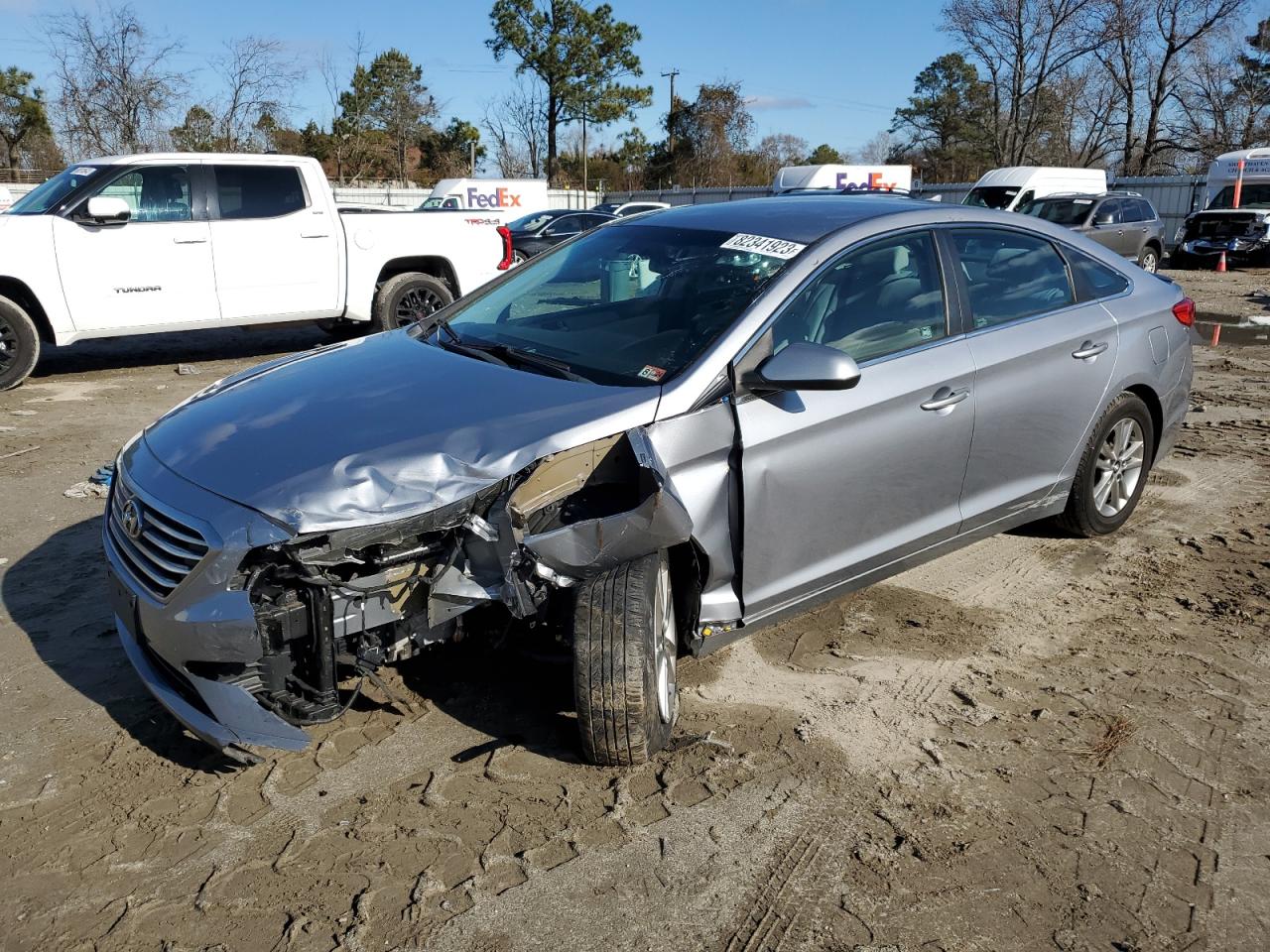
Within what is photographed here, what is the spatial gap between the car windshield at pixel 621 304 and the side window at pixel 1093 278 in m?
1.77

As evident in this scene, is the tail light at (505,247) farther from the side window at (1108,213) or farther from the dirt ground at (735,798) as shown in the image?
the side window at (1108,213)

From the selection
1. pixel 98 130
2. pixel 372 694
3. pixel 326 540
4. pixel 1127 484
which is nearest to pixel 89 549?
pixel 372 694

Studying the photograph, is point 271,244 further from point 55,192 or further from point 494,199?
point 494,199

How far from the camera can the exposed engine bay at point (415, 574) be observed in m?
2.84

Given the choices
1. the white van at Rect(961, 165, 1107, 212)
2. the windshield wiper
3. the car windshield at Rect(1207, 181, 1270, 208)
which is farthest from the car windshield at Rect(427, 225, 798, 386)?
the car windshield at Rect(1207, 181, 1270, 208)

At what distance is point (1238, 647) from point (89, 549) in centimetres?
Answer: 525

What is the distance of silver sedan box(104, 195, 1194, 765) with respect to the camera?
2887 millimetres

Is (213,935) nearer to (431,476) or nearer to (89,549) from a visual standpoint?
(431,476)

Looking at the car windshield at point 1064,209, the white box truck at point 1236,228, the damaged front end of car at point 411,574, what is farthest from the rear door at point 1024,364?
the white box truck at point 1236,228

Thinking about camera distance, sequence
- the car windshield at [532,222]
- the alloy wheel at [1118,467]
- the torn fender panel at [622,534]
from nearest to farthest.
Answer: the torn fender panel at [622,534], the alloy wheel at [1118,467], the car windshield at [532,222]

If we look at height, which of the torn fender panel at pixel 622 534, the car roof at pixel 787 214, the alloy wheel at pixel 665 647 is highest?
the car roof at pixel 787 214

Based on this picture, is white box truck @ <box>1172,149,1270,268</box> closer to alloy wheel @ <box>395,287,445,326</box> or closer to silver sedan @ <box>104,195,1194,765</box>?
alloy wheel @ <box>395,287,445,326</box>

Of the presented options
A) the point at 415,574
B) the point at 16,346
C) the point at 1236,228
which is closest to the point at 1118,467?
the point at 415,574

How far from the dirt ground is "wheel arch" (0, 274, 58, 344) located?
5.18m
